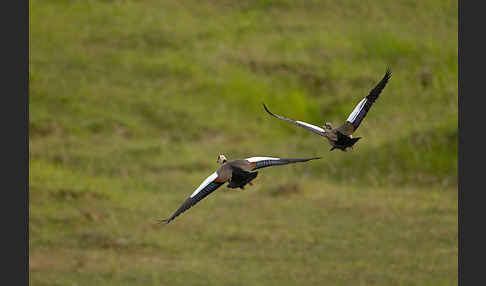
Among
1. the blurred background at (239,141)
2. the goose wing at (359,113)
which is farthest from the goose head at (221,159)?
the blurred background at (239,141)

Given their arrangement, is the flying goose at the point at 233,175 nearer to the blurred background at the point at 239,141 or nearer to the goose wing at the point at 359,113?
the goose wing at the point at 359,113

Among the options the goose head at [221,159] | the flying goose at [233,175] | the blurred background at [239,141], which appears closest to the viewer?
the flying goose at [233,175]

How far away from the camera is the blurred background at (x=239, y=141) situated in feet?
96.1

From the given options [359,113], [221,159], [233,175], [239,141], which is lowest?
[233,175]

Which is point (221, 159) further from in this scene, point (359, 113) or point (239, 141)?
point (239, 141)

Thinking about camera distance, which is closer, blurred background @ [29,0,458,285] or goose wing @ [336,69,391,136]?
goose wing @ [336,69,391,136]

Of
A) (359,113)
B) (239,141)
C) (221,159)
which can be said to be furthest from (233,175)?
(239,141)

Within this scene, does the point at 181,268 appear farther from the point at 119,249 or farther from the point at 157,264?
the point at 119,249

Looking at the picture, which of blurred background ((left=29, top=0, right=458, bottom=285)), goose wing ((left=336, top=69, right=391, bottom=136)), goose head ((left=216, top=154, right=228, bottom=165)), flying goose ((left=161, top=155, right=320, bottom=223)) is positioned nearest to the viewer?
flying goose ((left=161, top=155, right=320, bottom=223))

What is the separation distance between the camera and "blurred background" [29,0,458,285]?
29297mm

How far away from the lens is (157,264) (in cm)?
2902

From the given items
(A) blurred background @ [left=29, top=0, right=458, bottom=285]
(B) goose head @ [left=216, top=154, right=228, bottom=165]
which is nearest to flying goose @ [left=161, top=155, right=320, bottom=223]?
(B) goose head @ [left=216, top=154, right=228, bottom=165]

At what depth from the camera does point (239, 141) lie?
43.6 metres

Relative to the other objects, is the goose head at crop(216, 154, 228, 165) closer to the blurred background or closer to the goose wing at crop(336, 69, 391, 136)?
the goose wing at crop(336, 69, 391, 136)
